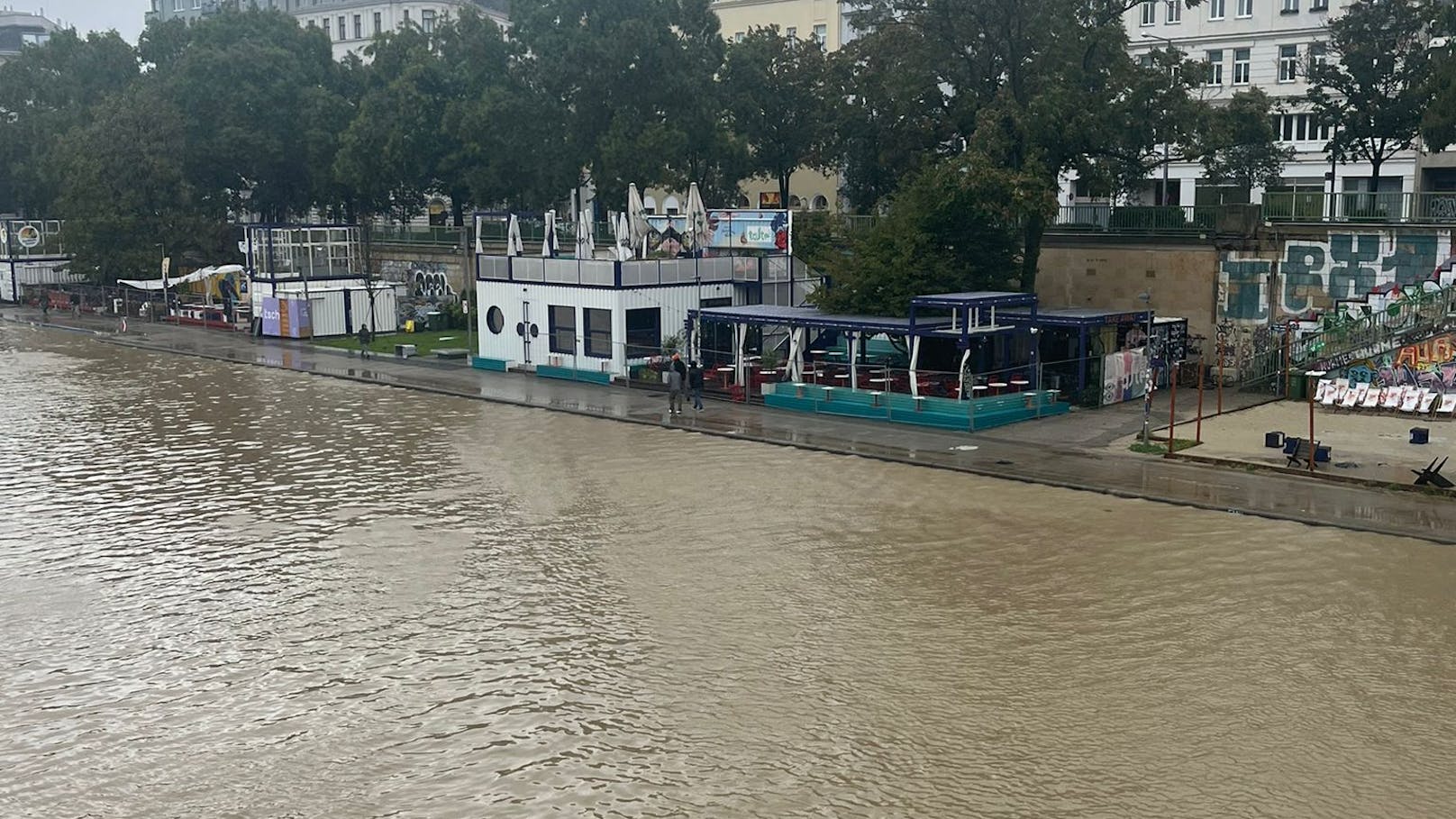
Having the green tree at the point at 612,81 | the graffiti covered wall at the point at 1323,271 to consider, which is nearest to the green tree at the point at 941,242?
the graffiti covered wall at the point at 1323,271

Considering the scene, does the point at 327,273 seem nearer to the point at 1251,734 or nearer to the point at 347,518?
the point at 347,518

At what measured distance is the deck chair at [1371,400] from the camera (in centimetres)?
3522

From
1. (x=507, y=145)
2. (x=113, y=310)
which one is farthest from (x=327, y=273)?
(x=113, y=310)

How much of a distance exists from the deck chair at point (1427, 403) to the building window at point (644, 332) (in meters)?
21.8

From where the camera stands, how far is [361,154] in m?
69.0

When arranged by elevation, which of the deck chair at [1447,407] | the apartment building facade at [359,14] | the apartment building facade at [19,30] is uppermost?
the apartment building facade at [19,30]

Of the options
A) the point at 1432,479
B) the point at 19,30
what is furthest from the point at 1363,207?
the point at 19,30

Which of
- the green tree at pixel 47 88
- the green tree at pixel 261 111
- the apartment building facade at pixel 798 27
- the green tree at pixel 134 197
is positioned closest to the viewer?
the green tree at pixel 134 197

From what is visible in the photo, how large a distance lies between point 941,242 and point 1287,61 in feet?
114

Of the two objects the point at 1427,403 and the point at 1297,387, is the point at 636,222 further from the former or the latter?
the point at 1427,403

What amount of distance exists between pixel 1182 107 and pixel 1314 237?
5844 millimetres

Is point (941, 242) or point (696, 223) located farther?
point (696, 223)

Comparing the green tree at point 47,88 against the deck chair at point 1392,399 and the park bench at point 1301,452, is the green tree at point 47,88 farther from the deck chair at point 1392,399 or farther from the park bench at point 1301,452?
the park bench at point 1301,452

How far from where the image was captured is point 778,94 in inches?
2356
